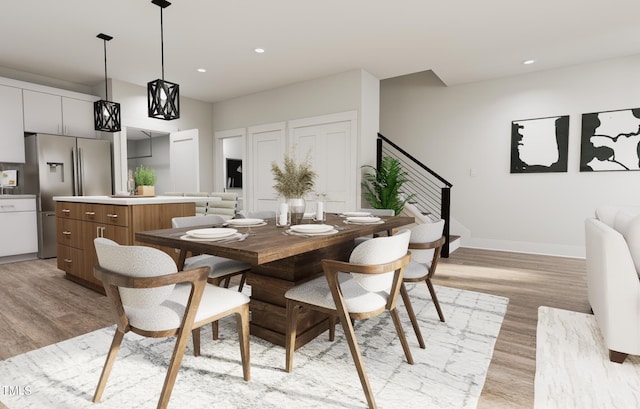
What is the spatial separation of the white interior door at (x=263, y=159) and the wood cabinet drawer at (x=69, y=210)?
2901 millimetres

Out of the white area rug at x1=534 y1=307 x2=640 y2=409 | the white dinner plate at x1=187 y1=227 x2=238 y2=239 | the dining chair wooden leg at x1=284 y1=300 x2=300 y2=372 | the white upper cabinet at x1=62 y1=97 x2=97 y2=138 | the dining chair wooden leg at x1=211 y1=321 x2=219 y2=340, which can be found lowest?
the white area rug at x1=534 y1=307 x2=640 y2=409

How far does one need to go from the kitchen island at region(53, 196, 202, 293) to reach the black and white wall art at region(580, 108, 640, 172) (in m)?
5.15

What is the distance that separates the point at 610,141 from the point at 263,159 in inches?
201

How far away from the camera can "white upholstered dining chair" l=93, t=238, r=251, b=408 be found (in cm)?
126

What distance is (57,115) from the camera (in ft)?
16.1

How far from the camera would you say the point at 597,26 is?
139 inches

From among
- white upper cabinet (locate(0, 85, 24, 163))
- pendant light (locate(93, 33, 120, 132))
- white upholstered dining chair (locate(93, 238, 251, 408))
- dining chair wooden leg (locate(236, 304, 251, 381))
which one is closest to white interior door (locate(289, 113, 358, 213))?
pendant light (locate(93, 33, 120, 132))

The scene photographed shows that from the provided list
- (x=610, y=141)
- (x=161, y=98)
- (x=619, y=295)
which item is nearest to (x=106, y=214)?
(x=161, y=98)

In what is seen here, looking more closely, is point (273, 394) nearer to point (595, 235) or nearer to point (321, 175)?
point (595, 235)

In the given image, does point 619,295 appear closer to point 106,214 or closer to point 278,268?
point 278,268

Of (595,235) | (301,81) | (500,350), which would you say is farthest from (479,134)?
(500,350)

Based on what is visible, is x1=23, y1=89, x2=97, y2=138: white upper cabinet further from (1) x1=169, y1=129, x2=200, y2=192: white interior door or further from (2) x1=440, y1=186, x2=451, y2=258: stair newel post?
(2) x1=440, y1=186, x2=451, y2=258: stair newel post

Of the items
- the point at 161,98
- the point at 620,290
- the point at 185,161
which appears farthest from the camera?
the point at 185,161

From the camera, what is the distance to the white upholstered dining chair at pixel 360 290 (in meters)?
1.48
